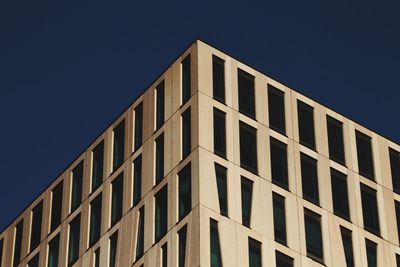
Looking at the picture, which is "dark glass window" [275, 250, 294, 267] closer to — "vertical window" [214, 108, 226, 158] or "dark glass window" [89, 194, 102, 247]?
"vertical window" [214, 108, 226, 158]

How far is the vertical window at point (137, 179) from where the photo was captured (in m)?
87.1

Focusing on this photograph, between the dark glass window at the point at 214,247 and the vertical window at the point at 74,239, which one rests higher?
the vertical window at the point at 74,239

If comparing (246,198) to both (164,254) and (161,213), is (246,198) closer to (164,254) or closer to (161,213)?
(161,213)

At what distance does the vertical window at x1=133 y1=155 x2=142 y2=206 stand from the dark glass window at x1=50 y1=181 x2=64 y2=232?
883 cm

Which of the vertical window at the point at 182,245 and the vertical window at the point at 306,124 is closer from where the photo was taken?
the vertical window at the point at 182,245

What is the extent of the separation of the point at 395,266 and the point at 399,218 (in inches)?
156

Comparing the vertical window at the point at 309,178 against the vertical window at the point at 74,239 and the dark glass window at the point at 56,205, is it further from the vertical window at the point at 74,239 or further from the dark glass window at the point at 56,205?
the dark glass window at the point at 56,205

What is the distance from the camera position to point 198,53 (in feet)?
285

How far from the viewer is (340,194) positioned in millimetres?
88688

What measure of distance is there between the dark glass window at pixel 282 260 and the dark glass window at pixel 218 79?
9.10m

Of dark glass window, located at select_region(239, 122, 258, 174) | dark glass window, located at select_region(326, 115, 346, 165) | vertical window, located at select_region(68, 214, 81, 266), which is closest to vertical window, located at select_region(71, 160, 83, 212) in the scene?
vertical window, located at select_region(68, 214, 81, 266)

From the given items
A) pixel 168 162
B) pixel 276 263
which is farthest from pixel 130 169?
pixel 276 263

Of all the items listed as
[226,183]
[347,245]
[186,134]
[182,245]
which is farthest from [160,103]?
[347,245]

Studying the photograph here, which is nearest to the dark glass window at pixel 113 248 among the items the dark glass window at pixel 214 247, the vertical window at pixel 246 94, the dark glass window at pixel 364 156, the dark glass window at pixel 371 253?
the dark glass window at pixel 214 247
